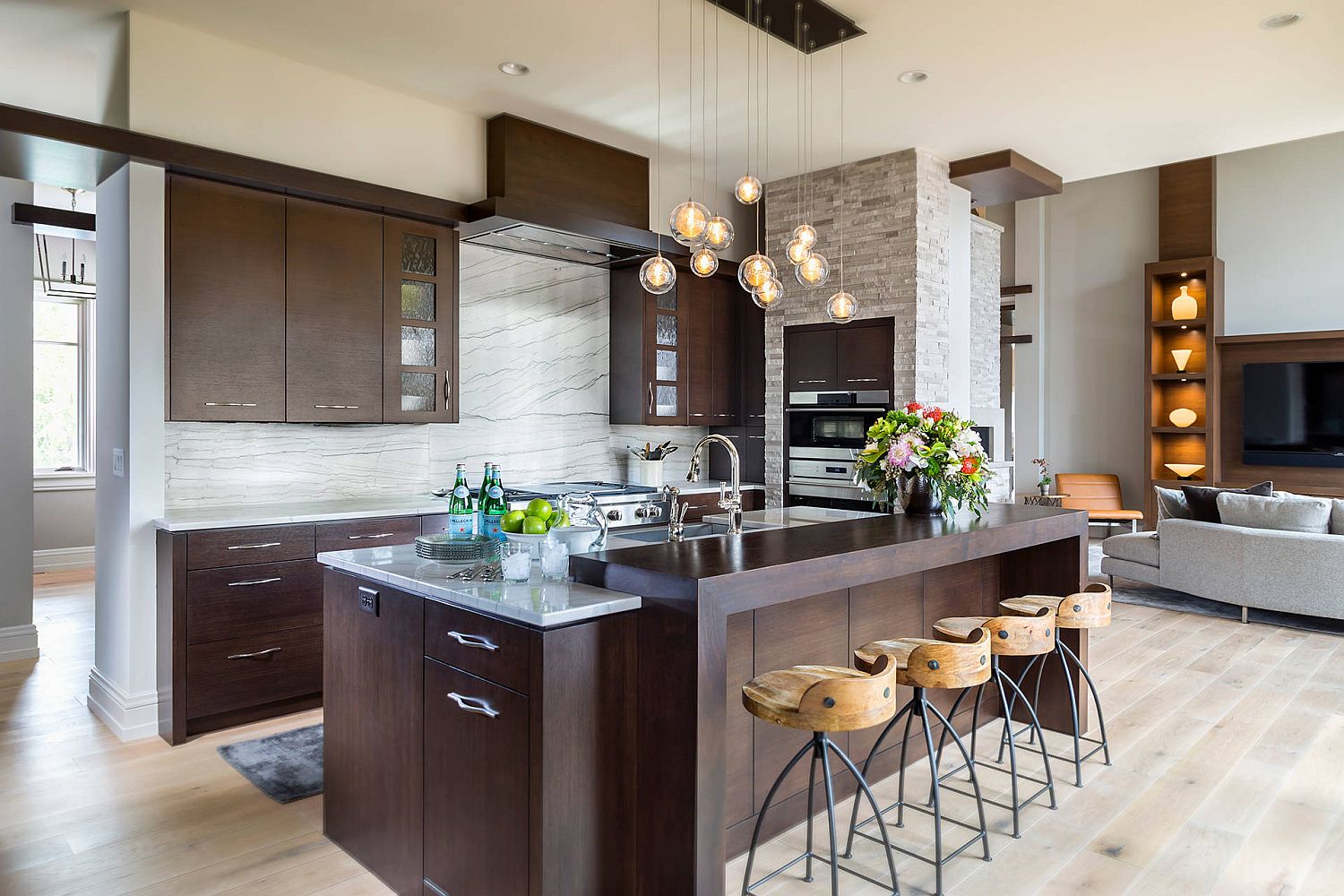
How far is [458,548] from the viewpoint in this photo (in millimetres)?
2541

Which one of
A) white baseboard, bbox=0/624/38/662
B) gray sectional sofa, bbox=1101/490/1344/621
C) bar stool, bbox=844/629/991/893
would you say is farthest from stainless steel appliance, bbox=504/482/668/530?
gray sectional sofa, bbox=1101/490/1344/621

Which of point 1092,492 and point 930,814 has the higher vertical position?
point 1092,492

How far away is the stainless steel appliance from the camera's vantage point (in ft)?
15.7

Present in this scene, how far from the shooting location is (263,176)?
3.88 m

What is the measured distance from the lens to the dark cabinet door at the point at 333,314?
4.08 meters

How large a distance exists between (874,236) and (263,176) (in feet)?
11.6

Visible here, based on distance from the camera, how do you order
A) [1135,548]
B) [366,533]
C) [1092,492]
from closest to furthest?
[366,533] → [1135,548] → [1092,492]

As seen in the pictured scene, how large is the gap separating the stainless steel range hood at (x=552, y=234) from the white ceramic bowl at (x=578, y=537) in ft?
8.26

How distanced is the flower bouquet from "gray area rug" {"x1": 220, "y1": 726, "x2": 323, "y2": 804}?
7.98 feet

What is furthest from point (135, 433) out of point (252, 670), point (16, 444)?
point (16, 444)

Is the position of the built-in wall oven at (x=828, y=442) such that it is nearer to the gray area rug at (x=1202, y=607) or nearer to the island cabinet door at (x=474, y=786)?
the gray area rug at (x=1202, y=607)

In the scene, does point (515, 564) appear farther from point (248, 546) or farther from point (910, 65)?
point (910, 65)

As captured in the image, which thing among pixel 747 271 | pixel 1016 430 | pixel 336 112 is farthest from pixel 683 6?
pixel 1016 430

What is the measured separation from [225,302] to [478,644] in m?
2.58
